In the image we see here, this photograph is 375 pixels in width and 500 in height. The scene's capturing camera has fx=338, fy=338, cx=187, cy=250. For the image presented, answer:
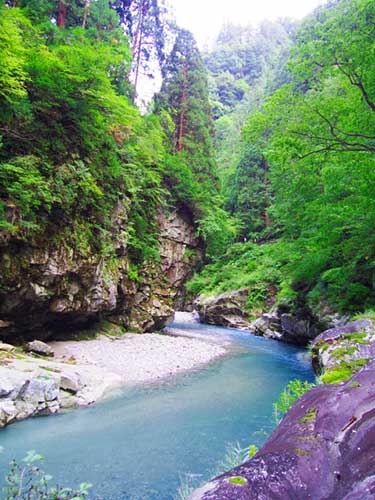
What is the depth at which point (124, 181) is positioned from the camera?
16.0m

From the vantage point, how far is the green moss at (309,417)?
3.01 meters

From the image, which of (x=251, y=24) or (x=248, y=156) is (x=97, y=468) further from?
(x=251, y=24)

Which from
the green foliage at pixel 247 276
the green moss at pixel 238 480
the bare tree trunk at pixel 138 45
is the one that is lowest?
the green moss at pixel 238 480

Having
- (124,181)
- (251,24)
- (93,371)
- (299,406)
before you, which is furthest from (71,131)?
(251,24)

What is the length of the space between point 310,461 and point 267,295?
25281mm

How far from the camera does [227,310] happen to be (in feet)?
91.2

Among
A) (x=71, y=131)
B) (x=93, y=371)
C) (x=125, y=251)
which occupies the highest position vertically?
(x=71, y=131)

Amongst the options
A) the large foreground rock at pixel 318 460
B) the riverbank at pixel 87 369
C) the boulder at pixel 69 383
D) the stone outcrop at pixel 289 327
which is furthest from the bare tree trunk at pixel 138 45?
the large foreground rock at pixel 318 460

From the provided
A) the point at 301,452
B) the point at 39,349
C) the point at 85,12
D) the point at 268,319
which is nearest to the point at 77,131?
the point at 39,349

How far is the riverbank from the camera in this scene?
6770mm

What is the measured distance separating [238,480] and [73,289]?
11910 millimetres

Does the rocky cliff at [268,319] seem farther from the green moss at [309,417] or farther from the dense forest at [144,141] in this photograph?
the green moss at [309,417]

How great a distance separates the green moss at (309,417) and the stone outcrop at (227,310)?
23994 millimetres

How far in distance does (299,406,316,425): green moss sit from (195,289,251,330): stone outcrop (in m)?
24.0
